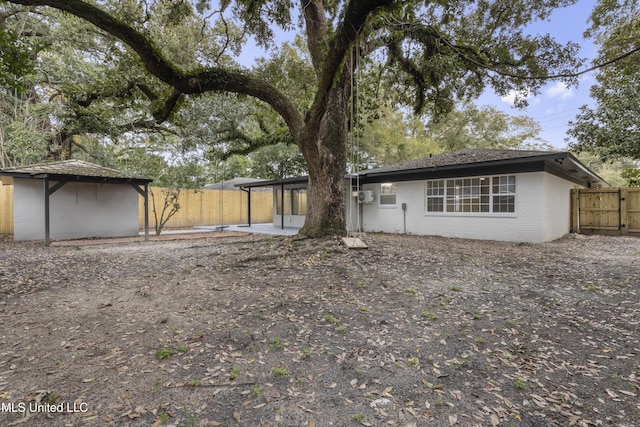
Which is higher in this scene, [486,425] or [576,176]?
[576,176]

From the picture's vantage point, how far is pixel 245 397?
2.05 metres

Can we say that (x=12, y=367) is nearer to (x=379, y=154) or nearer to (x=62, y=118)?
(x=62, y=118)

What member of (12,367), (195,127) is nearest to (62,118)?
(195,127)

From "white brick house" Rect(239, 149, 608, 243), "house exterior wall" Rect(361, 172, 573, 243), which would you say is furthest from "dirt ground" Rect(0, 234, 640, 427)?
"house exterior wall" Rect(361, 172, 573, 243)

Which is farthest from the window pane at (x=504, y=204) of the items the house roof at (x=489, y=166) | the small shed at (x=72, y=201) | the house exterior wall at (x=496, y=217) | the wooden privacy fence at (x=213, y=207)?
the wooden privacy fence at (x=213, y=207)

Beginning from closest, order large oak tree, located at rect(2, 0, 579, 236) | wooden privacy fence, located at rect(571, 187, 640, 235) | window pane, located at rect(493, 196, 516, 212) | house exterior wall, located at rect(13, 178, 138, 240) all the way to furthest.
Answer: large oak tree, located at rect(2, 0, 579, 236) → window pane, located at rect(493, 196, 516, 212) → house exterior wall, located at rect(13, 178, 138, 240) → wooden privacy fence, located at rect(571, 187, 640, 235)

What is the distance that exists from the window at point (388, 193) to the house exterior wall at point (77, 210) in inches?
380

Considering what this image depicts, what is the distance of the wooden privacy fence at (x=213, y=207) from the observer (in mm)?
15734

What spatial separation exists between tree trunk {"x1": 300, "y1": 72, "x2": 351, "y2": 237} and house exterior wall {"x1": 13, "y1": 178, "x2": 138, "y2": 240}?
8.49 m

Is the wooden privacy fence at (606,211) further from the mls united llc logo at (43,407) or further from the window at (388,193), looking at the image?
the mls united llc logo at (43,407)

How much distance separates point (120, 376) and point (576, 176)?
15.9 m

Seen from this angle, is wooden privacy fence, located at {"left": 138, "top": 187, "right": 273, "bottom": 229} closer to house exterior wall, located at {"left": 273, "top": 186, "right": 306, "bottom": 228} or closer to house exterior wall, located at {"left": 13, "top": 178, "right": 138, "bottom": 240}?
house exterior wall, located at {"left": 13, "top": 178, "right": 138, "bottom": 240}

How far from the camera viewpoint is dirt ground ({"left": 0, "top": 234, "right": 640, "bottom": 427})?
6.37 feet

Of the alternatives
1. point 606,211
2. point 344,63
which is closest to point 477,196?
point 606,211
